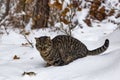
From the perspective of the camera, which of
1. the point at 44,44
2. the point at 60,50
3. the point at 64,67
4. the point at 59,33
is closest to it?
the point at 64,67

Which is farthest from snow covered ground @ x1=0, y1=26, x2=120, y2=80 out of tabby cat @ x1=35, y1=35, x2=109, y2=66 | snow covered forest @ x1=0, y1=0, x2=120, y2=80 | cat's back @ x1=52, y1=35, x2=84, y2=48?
cat's back @ x1=52, y1=35, x2=84, y2=48

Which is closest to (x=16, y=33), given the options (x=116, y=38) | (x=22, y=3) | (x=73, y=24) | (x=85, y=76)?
(x=73, y=24)

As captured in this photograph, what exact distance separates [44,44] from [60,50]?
0.33 meters

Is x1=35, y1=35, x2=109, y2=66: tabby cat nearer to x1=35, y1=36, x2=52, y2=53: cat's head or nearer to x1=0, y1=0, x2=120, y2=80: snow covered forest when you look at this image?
x1=35, y1=36, x2=52, y2=53: cat's head

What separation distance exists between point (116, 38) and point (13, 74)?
9.25 feet

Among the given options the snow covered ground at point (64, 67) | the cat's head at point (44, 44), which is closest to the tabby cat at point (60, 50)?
the cat's head at point (44, 44)

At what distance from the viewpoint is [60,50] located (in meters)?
5.25

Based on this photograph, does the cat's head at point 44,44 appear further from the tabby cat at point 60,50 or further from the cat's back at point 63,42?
the cat's back at point 63,42

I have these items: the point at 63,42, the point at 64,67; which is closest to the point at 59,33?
the point at 63,42

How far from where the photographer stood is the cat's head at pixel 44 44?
16.3 feet

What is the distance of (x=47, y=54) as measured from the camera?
512cm

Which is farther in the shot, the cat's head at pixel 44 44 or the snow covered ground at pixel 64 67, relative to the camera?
the cat's head at pixel 44 44

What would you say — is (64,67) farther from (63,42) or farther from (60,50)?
(63,42)

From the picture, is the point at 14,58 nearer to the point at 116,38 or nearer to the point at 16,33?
the point at 116,38
